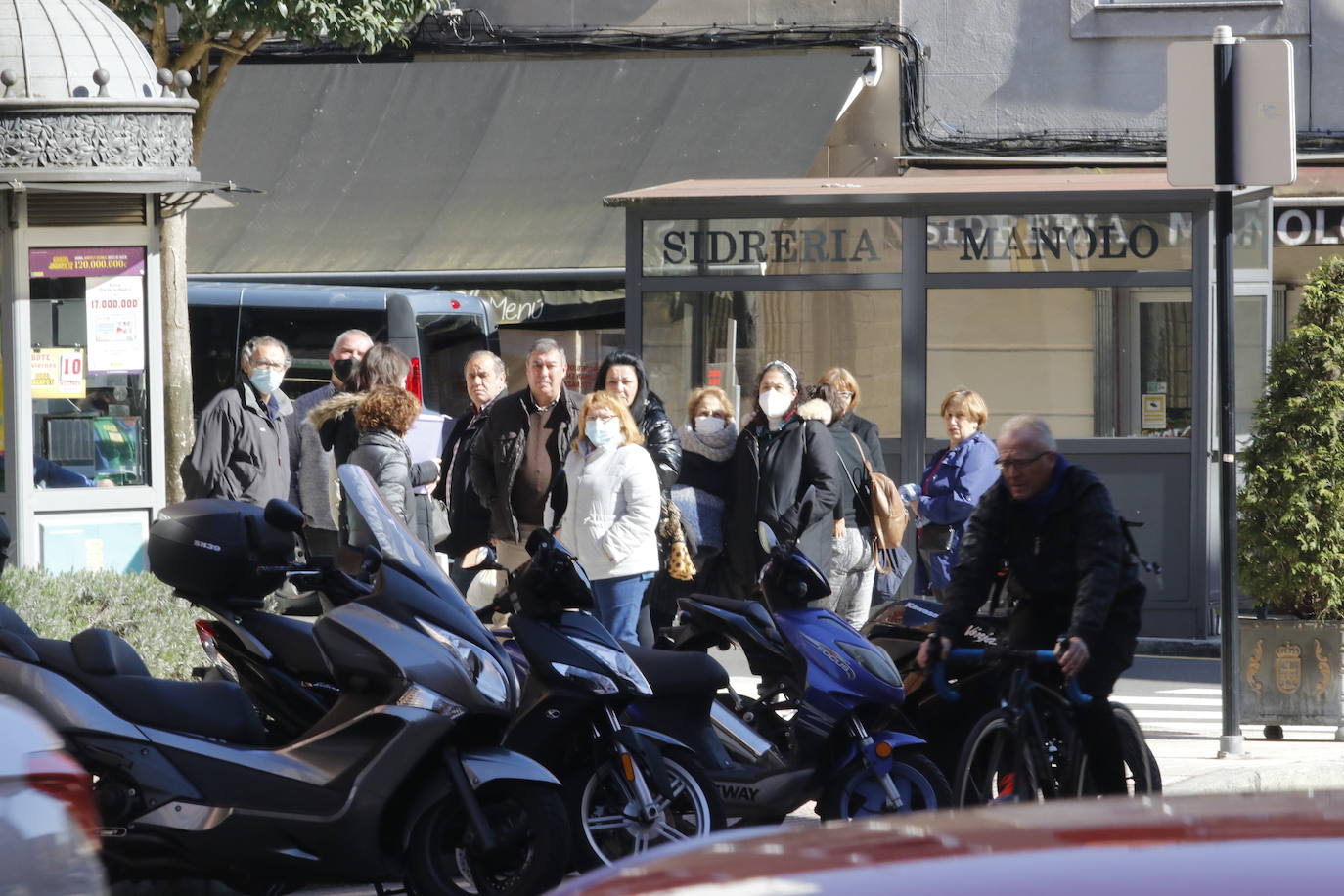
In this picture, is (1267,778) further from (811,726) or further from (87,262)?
(87,262)

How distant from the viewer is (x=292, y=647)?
5.76 meters

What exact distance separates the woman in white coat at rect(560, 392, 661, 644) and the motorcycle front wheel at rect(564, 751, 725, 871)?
2.23 metres

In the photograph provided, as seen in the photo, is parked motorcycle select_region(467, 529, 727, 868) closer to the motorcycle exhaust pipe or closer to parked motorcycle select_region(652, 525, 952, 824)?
parked motorcycle select_region(652, 525, 952, 824)

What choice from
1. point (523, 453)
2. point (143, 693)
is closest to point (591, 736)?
point (143, 693)

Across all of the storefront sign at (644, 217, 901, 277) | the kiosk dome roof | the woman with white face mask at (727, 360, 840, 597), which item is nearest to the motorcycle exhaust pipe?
the woman with white face mask at (727, 360, 840, 597)

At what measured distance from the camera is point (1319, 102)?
1708 cm

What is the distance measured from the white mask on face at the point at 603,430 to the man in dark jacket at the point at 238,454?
1900mm

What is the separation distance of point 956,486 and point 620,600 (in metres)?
2.18

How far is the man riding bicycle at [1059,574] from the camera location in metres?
5.87

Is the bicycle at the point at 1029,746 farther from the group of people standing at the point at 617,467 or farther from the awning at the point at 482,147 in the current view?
the awning at the point at 482,147

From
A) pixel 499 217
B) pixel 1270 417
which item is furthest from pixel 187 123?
pixel 499 217

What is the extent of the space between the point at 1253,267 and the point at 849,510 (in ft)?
15.2

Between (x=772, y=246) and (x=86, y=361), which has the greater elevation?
(x=772, y=246)

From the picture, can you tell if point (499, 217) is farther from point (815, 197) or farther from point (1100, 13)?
point (815, 197)
